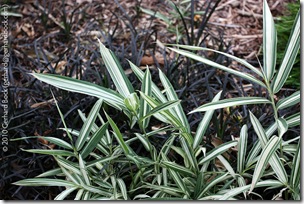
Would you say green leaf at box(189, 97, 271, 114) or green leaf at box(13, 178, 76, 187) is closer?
green leaf at box(189, 97, 271, 114)

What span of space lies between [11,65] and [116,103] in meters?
0.93

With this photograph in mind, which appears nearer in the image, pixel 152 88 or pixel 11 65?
pixel 152 88

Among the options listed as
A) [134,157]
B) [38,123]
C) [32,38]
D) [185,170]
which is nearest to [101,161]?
[134,157]

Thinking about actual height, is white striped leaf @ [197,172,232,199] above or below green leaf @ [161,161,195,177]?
below

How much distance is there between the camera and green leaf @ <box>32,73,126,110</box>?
142 centimetres

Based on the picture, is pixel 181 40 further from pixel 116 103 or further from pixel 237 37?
pixel 116 103

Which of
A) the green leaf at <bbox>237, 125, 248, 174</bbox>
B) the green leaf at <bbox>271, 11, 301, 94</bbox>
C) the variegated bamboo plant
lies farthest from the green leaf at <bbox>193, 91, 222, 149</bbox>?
the green leaf at <bbox>271, 11, 301, 94</bbox>

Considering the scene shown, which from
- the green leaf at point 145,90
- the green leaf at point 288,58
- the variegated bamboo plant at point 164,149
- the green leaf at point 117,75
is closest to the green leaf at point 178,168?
the variegated bamboo plant at point 164,149

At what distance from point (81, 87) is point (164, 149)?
1.21ft

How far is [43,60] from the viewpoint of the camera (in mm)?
2379

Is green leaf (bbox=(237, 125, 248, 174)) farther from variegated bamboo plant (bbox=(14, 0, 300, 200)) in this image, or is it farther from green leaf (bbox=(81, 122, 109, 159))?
green leaf (bbox=(81, 122, 109, 159))

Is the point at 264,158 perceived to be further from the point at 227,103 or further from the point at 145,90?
the point at 145,90

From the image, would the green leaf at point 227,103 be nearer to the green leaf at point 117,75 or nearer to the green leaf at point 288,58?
the green leaf at point 288,58

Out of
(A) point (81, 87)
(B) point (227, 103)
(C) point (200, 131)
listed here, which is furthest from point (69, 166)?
(B) point (227, 103)
